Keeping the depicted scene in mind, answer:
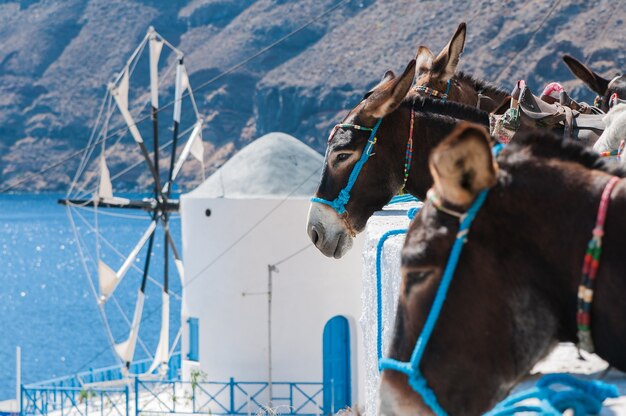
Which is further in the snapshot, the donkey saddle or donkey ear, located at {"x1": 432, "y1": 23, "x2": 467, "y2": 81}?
the donkey saddle

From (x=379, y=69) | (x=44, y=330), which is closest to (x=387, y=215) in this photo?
(x=44, y=330)

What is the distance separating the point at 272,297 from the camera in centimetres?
2281

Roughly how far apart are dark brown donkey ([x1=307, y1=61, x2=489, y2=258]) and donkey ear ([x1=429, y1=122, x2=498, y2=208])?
224 cm

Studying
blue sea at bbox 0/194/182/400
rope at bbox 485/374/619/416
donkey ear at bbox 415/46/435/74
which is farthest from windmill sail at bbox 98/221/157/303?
rope at bbox 485/374/619/416

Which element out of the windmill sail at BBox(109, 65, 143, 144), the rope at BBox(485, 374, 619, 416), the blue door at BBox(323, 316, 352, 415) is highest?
the rope at BBox(485, 374, 619, 416)

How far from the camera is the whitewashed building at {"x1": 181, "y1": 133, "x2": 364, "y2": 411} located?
73.9 feet

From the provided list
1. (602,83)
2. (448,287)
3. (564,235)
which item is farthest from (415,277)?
(602,83)

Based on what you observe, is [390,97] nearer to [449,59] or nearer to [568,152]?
[449,59]

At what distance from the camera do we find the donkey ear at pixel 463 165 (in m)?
2.18

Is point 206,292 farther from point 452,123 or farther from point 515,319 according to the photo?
point 515,319

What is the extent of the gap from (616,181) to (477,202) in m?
0.30

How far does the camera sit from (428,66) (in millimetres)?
5703

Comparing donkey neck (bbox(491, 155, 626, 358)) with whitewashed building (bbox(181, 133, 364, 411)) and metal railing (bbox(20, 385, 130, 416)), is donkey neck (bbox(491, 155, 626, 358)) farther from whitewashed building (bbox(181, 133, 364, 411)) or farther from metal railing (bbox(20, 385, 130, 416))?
metal railing (bbox(20, 385, 130, 416))

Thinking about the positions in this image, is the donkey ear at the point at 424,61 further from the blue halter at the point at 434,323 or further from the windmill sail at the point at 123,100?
the windmill sail at the point at 123,100
